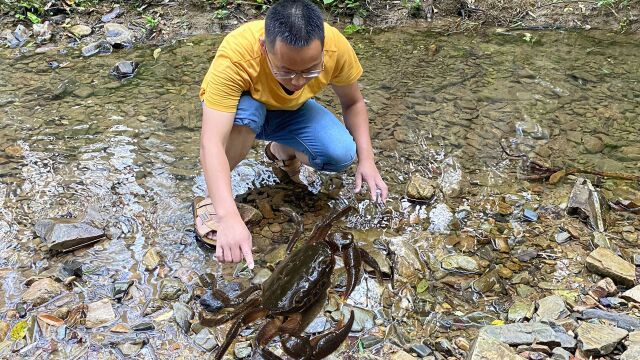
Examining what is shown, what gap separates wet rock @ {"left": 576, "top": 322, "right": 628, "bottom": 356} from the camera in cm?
208

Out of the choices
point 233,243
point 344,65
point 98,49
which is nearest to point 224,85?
point 344,65

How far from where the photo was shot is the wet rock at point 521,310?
95.2 inches

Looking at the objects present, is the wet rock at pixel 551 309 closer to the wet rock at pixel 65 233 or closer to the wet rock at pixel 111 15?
the wet rock at pixel 65 233

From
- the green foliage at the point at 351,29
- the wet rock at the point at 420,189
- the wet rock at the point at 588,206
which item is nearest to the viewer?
the wet rock at the point at 588,206

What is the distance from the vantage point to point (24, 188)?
3447mm

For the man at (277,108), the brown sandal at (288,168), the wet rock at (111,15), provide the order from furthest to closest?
the wet rock at (111,15)
the brown sandal at (288,168)
the man at (277,108)

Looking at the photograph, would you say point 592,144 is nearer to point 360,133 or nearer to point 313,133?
point 360,133

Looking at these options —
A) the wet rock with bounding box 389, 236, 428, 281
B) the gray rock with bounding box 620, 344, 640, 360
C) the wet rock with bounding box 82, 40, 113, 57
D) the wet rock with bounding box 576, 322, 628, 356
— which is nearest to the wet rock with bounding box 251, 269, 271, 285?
the wet rock with bounding box 389, 236, 428, 281

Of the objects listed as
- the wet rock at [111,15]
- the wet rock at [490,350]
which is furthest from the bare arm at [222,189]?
the wet rock at [111,15]

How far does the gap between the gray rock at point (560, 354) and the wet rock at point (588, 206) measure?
3.68 feet

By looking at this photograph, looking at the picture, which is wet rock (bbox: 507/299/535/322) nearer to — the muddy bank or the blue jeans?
the blue jeans

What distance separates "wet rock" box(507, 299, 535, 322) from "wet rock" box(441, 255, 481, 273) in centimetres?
30

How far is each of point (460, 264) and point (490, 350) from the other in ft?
2.60

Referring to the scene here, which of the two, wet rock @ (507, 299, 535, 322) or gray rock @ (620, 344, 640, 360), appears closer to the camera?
gray rock @ (620, 344, 640, 360)
